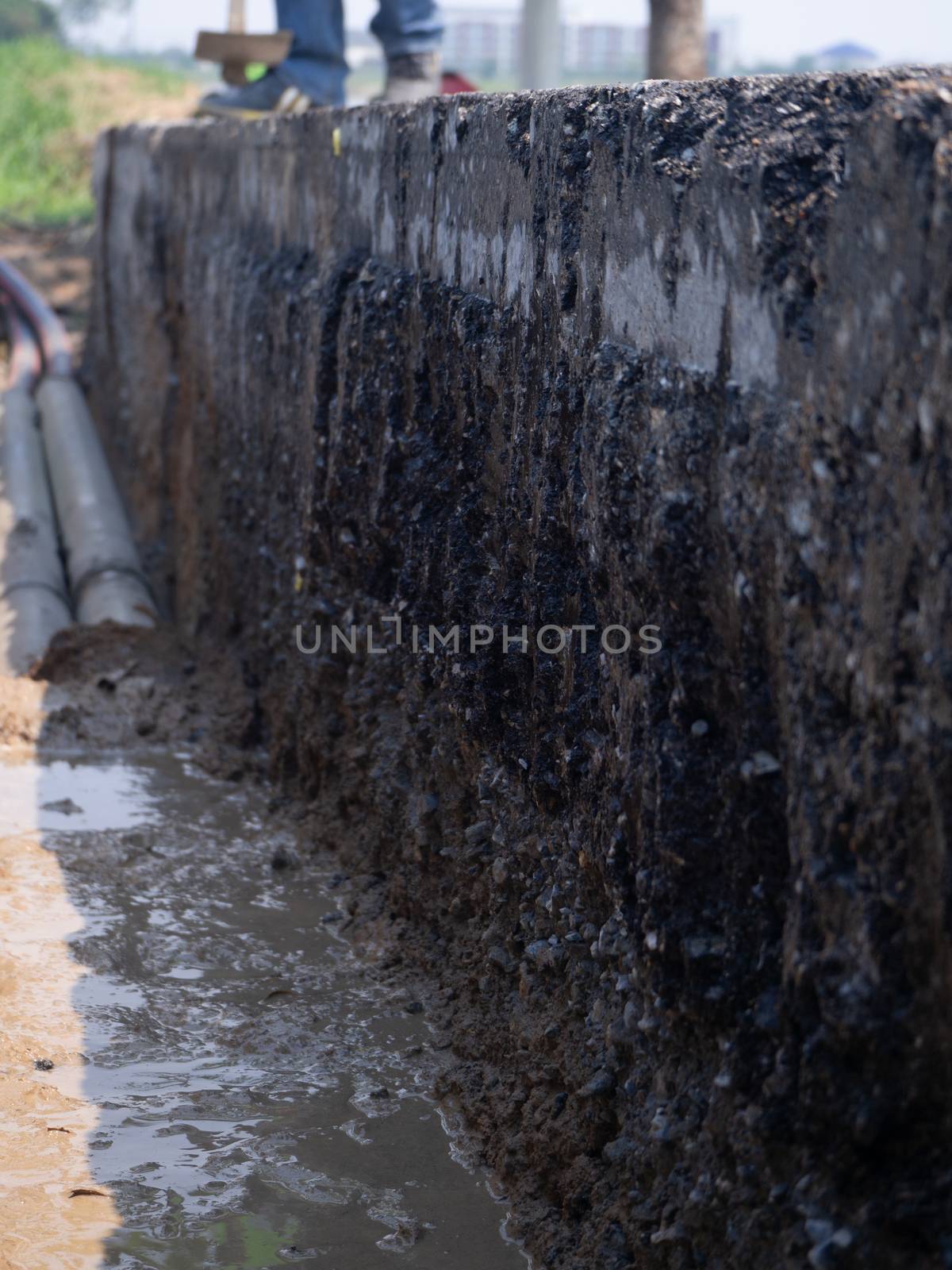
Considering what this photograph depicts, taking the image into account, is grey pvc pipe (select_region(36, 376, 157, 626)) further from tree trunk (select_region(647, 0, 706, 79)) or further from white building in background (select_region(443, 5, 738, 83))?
white building in background (select_region(443, 5, 738, 83))

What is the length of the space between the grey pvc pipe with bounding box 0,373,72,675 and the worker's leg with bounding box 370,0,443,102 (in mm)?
2437

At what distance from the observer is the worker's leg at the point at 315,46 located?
6.44 m

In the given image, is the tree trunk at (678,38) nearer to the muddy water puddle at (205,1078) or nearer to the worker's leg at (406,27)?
the worker's leg at (406,27)

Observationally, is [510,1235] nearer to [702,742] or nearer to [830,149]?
[702,742]

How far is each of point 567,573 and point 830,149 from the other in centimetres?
91

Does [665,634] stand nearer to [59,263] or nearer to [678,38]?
[678,38]

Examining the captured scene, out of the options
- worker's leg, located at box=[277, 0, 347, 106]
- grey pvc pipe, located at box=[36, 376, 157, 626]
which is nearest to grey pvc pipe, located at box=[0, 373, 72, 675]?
grey pvc pipe, located at box=[36, 376, 157, 626]

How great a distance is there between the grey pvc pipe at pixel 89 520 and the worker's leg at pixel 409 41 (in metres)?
2.23

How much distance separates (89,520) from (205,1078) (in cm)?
429

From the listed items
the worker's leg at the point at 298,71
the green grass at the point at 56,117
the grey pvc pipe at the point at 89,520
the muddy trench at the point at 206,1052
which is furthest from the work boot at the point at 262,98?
the green grass at the point at 56,117

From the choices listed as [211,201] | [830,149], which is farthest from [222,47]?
[830,149]

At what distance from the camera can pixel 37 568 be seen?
5969mm

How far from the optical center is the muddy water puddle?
2.13 m

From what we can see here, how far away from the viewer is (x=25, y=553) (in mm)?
6086
